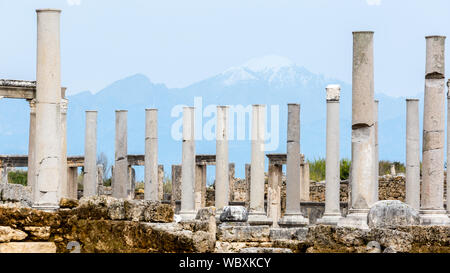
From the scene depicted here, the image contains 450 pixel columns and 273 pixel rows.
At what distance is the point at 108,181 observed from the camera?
195 ft

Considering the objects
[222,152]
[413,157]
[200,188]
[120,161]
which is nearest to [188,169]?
[222,152]

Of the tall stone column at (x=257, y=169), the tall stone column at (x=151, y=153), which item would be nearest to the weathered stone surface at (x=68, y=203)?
the tall stone column at (x=257, y=169)

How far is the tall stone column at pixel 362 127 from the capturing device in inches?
938

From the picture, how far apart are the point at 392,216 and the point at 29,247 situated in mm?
6567

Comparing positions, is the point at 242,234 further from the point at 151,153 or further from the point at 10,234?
the point at 151,153

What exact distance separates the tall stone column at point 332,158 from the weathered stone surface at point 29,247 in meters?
14.6

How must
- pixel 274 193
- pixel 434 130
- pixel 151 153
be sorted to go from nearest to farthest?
1. pixel 434 130
2. pixel 151 153
3. pixel 274 193

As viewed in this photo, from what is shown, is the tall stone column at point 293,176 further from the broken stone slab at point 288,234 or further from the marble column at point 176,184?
the marble column at point 176,184

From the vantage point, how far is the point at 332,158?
3284 centimetres

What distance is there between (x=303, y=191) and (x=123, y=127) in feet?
30.3

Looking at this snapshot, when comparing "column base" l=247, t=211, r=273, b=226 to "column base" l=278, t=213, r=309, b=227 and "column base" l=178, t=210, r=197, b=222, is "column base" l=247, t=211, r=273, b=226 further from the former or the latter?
"column base" l=178, t=210, r=197, b=222

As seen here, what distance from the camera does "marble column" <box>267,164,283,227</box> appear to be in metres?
43.0
